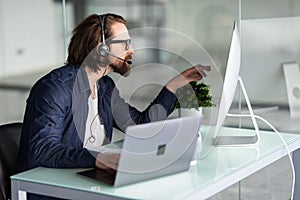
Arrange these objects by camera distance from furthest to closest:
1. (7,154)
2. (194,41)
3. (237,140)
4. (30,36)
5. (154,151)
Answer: (30,36) < (194,41) < (237,140) < (7,154) < (154,151)

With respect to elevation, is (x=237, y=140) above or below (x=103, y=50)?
below

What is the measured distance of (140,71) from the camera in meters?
3.40

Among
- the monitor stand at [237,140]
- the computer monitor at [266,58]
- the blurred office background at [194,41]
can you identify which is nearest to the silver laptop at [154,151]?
the monitor stand at [237,140]

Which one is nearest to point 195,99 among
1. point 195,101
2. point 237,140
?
point 195,101

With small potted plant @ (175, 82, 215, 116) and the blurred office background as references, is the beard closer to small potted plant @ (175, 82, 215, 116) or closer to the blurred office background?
small potted plant @ (175, 82, 215, 116)

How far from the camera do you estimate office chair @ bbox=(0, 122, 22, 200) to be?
1.92 metres

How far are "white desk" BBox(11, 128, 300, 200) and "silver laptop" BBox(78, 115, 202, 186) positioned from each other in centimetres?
3

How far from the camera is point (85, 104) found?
2008 millimetres

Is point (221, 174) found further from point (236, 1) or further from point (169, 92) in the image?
point (236, 1)

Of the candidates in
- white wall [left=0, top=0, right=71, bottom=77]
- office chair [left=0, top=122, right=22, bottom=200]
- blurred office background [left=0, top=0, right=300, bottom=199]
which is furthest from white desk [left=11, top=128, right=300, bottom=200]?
white wall [left=0, top=0, right=71, bottom=77]

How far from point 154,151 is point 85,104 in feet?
1.73

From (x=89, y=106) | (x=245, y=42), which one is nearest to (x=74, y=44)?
(x=89, y=106)

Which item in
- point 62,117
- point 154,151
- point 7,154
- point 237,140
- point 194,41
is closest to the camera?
point 154,151

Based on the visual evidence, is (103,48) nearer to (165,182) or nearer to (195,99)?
(195,99)
